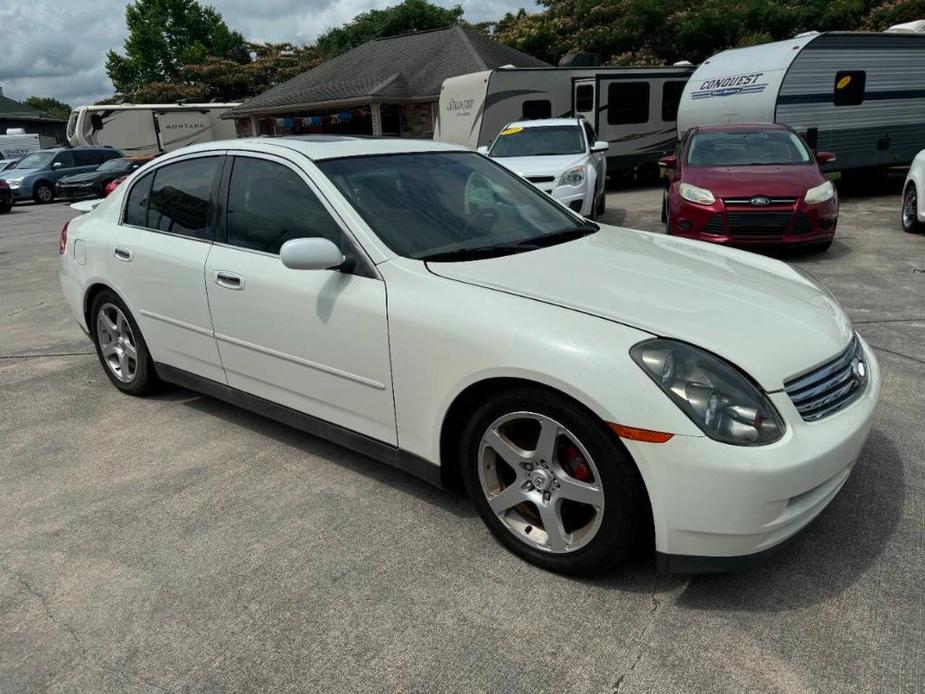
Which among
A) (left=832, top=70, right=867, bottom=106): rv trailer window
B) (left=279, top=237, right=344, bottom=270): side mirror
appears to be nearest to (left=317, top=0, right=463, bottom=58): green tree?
(left=832, top=70, right=867, bottom=106): rv trailer window

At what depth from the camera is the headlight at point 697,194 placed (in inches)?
309

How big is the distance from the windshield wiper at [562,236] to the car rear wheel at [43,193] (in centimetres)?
2347

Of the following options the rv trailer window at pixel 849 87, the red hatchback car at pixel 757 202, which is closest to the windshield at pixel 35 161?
the red hatchback car at pixel 757 202

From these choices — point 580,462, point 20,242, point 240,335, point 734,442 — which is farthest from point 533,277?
point 20,242

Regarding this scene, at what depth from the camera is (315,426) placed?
3373 millimetres

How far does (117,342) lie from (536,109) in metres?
13.9

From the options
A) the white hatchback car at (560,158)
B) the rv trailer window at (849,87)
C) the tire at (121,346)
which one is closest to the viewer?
the tire at (121,346)

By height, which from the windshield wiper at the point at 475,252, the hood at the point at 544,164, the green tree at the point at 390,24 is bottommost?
the hood at the point at 544,164

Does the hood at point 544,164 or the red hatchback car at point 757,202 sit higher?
the hood at point 544,164

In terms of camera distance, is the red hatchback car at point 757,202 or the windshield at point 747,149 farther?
the windshield at point 747,149

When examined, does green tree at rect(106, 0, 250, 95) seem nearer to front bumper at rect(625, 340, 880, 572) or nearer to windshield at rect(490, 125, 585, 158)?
windshield at rect(490, 125, 585, 158)

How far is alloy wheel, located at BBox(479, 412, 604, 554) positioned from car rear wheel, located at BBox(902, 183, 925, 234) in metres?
8.66

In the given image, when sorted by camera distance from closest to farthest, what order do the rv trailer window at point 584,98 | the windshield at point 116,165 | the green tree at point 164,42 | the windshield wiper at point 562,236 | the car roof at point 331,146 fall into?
1. the windshield wiper at point 562,236
2. the car roof at point 331,146
3. the rv trailer window at point 584,98
4. the windshield at point 116,165
5. the green tree at point 164,42

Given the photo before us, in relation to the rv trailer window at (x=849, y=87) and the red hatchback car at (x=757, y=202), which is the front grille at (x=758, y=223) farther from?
the rv trailer window at (x=849, y=87)
